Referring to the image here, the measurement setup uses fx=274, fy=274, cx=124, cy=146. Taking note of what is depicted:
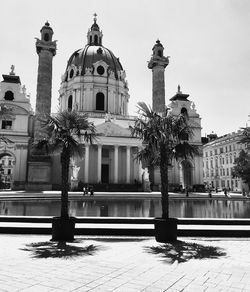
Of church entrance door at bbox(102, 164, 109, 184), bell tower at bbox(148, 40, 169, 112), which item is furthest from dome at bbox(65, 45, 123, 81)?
church entrance door at bbox(102, 164, 109, 184)

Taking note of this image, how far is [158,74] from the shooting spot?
52.2 metres

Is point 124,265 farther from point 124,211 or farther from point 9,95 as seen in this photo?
point 9,95

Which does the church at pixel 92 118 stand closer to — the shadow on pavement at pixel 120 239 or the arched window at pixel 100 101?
the arched window at pixel 100 101

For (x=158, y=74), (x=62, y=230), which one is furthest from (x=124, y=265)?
(x=158, y=74)

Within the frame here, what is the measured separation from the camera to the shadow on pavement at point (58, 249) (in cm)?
697

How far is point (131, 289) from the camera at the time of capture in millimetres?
4680

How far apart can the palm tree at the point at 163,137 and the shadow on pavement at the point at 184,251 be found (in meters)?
1.90

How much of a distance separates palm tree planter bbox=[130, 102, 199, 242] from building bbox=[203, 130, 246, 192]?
5834cm

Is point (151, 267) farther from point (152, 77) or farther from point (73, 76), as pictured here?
point (73, 76)

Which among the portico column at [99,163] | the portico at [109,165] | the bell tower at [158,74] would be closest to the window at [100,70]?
the bell tower at [158,74]

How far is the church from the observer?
44.4 metres

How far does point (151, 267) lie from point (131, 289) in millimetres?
1437

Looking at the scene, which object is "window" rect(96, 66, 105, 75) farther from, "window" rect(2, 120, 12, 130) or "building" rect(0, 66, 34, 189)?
"window" rect(2, 120, 12, 130)

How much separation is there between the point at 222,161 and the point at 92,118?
3782cm
